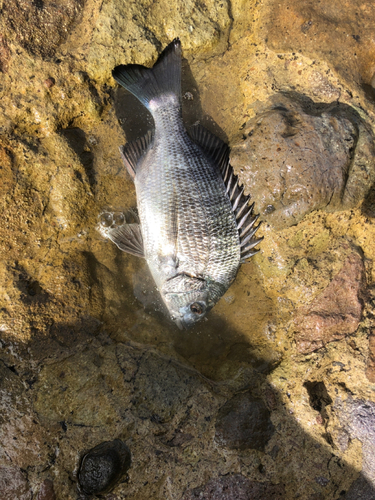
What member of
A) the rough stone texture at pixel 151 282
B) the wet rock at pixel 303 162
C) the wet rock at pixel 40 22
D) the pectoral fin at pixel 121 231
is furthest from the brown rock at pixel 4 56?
the wet rock at pixel 303 162

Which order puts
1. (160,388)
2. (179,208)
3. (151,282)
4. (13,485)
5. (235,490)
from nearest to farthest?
(13,485), (235,490), (160,388), (179,208), (151,282)

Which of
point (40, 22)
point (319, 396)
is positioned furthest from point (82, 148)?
point (319, 396)

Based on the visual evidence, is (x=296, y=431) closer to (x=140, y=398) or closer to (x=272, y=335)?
(x=272, y=335)

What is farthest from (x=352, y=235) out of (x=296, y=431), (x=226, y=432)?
(x=226, y=432)

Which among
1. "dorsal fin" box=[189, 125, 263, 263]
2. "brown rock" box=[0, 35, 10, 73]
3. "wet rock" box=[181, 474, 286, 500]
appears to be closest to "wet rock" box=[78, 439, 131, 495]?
"wet rock" box=[181, 474, 286, 500]

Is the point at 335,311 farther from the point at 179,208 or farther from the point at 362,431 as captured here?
the point at 179,208

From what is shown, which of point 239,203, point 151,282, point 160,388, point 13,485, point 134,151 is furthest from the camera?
point 151,282

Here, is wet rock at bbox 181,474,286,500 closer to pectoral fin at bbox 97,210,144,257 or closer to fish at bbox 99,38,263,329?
fish at bbox 99,38,263,329

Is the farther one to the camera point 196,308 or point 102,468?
point 196,308
